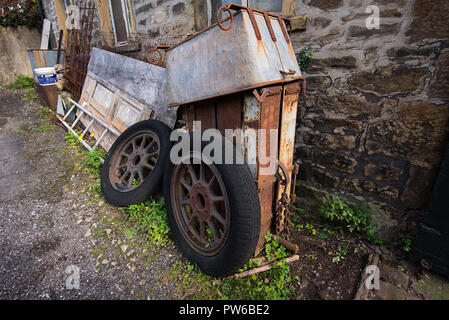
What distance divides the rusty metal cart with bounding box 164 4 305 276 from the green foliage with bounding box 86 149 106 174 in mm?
1661

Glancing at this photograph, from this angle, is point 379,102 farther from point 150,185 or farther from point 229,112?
point 150,185

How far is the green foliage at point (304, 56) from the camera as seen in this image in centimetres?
220

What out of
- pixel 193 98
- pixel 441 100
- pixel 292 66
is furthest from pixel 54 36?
pixel 441 100

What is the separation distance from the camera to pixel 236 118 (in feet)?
5.83

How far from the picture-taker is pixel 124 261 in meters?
2.05

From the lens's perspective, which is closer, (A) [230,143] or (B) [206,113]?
(A) [230,143]

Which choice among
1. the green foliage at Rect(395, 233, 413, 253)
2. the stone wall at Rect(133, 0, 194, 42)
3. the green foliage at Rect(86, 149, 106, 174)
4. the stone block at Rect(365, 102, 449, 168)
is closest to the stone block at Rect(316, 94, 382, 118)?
the stone block at Rect(365, 102, 449, 168)

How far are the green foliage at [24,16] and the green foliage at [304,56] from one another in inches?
347

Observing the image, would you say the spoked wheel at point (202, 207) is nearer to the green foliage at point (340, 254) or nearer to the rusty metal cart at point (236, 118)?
the rusty metal cart at point (236, 118)

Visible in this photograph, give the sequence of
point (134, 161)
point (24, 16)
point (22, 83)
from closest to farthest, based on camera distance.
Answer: point (134, 161) → point (22, 83) → point (24, 16)

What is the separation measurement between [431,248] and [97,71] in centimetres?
510

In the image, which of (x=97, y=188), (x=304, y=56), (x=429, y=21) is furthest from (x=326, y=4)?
(x=97, y=188)

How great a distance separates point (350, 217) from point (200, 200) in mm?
1435

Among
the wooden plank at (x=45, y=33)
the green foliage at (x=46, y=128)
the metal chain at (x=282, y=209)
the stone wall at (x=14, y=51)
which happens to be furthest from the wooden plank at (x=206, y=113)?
the wooden plank at (x=45, y=33)
